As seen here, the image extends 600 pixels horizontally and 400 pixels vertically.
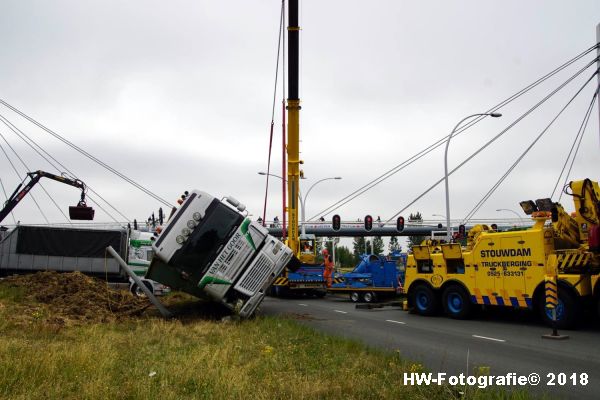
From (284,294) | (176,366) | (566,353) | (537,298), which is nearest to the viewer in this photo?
(176,366)

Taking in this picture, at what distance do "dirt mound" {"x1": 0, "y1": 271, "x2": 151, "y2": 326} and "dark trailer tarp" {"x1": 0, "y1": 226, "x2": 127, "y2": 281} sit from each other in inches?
180

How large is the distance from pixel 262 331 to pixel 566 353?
5.64 m

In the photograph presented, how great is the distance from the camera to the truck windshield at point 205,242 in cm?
1211

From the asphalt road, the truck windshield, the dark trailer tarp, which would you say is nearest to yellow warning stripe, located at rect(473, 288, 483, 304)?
the asphalt road

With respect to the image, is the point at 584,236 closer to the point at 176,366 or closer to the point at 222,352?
the point at 222,352

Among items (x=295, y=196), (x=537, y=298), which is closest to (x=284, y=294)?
(x=295, y=196)

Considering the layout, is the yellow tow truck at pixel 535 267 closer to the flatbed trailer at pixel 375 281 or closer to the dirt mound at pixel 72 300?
the flatbed trailer at pixel 375 281

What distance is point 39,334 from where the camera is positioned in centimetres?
975

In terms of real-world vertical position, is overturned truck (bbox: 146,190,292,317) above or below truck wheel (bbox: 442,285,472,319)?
above

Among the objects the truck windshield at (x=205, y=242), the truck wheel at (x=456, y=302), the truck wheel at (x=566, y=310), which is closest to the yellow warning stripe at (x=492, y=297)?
the truck wheel at (x=456, y=302)

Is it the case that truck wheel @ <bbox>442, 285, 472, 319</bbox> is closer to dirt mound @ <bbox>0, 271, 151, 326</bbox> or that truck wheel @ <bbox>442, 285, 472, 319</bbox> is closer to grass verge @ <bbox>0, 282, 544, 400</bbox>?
→ grass verge @ <bbox>0, 282, 544, 400</bbox>

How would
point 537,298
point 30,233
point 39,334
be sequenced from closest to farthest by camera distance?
point 39,334
point 537,298
point 30,233

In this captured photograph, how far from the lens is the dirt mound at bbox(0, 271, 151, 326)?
1262 cm

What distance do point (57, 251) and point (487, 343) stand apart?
59.1 ft
